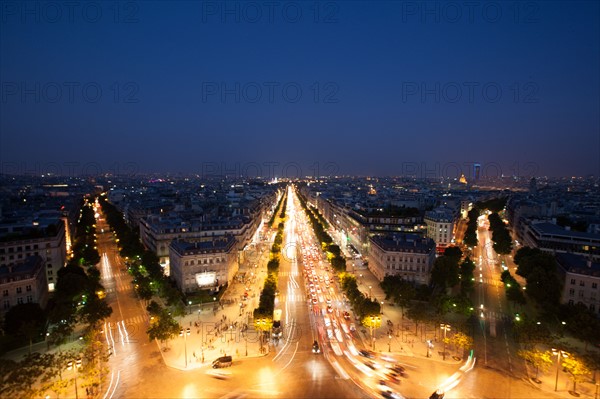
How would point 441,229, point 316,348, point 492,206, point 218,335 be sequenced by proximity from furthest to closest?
1. point 492,206
2. point 441,229
3. point 218,335
4. point 316,348

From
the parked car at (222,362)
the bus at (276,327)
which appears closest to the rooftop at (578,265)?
the bus at (276,327)

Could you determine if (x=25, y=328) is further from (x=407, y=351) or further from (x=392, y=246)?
(x=392, y=246)

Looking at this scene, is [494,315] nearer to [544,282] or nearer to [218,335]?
[544,282]

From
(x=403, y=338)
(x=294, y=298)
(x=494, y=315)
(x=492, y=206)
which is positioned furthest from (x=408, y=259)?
(x=492, y=206)

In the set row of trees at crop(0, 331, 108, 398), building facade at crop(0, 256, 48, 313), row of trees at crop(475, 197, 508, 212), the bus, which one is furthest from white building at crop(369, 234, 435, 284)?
row of trees at crop(475, 197, 508, 212)

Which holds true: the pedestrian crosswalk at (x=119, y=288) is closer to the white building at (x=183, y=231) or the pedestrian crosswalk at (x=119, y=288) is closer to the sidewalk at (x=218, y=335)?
the white building at (x=183, y=231)

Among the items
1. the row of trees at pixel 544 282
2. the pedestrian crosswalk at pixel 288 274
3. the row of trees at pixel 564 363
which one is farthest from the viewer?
the pedestrian crosswalk at pixel 288 274

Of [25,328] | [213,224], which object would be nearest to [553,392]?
[25,328]

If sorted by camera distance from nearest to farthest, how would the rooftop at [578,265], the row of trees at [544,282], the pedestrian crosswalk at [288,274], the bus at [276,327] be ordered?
1. the bus at [276,327]
2. the rooftop at [578,265]
3. the row of trees at [544,282]
4. the pedestrian crosswalk at [288,274]
